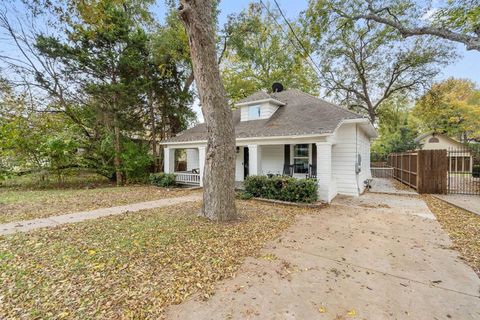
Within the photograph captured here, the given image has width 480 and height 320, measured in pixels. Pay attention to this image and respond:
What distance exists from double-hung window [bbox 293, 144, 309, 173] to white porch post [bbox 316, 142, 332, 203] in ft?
6.91

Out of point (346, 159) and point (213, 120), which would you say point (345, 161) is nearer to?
point (346, 159)

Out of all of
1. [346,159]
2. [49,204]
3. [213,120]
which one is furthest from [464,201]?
[49,204]

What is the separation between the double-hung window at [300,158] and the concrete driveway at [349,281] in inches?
211

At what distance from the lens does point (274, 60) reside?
824 inches

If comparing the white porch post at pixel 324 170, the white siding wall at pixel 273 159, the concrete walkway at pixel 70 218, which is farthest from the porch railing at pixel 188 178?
the white porch post at pixel 324 170

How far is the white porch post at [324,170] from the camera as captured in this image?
330 inches

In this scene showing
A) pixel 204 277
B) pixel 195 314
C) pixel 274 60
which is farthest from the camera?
pixel 274 60

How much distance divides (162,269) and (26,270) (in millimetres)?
2004

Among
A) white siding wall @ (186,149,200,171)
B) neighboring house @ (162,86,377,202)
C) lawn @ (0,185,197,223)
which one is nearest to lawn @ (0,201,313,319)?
lawn @ (0,185,197,223)

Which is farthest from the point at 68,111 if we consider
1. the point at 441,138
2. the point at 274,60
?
the point at 441,138

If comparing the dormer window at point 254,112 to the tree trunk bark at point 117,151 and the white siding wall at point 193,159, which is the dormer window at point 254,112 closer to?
the white siding wall at point 193,159

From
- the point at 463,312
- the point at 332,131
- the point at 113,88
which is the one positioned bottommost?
the point at 463,312

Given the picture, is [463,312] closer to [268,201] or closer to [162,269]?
[162,269]

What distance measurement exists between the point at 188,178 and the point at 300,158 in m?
6.22
